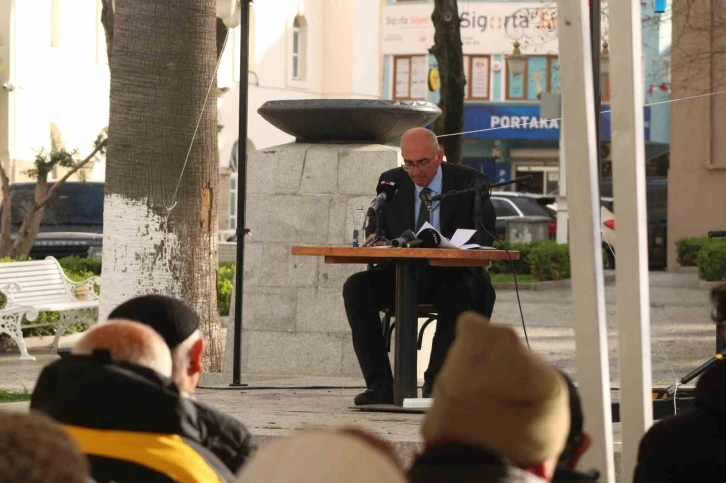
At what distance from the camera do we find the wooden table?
6.76 meters

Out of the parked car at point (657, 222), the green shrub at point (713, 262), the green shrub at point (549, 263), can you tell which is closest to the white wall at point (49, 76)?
the parked car at point (657, 222)

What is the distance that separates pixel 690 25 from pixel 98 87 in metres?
17.5

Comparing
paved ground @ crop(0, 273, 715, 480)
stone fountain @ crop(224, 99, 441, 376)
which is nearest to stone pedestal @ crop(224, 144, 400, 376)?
stone fountain @ crop(224, 99, 441, 376)

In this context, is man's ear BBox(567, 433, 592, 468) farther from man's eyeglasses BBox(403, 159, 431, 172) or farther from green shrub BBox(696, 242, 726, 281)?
green shrub BBox(696, 242, 726, 281)

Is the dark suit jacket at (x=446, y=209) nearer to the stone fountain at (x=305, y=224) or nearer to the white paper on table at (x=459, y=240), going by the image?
the white paper on table at (x=459, y=240)

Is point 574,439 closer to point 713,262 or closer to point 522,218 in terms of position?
point 713,262

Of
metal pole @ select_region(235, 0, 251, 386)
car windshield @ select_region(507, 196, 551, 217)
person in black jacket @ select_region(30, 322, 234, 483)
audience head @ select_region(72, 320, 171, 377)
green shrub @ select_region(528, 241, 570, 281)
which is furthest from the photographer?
car windshield @ select_region(507, 196, 551, 217)

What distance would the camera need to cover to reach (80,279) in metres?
15.2

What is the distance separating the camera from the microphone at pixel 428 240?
23.0ft

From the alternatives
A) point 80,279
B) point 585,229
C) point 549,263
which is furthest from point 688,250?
point 585,229

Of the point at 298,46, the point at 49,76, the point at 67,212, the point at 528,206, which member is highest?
the point at 298,46

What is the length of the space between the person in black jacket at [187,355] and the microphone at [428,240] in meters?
3.39

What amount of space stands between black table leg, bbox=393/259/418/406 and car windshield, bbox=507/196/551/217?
23081 millimetres

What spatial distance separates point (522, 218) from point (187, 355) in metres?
25.1
